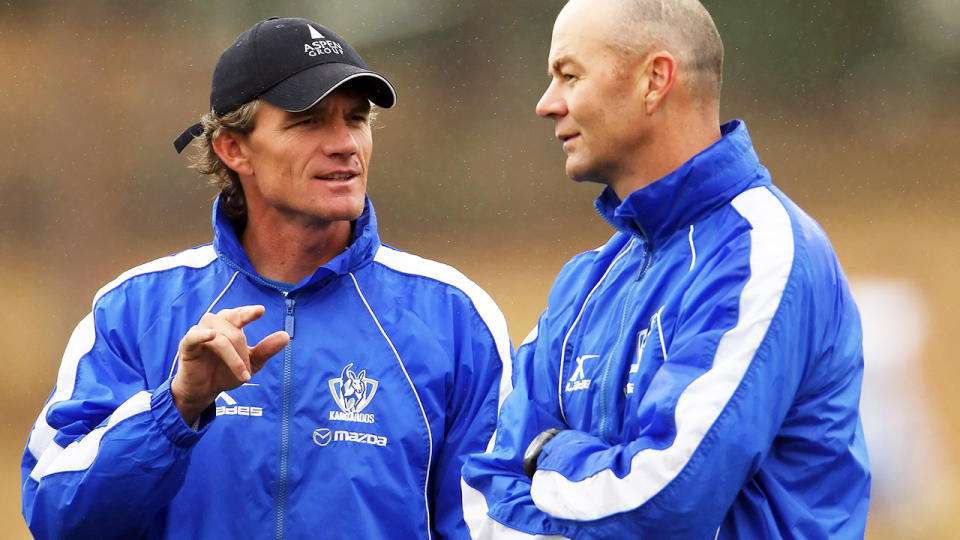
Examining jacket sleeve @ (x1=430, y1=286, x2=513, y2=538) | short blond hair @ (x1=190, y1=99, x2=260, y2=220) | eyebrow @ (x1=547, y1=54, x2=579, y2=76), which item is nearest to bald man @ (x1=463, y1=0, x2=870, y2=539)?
eyebrow @ (x1=547, y1=54, x2=579, y2=76)

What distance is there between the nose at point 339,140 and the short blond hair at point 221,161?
144mm

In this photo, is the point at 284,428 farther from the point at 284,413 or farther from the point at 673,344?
the point at 673,344

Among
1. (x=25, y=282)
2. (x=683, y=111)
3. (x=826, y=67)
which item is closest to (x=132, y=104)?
(x=25, y=282)

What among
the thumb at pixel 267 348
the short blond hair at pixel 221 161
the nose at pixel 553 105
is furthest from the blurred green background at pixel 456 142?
the nose at pixel 553 105

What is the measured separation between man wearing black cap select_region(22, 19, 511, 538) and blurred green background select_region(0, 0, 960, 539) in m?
3.68

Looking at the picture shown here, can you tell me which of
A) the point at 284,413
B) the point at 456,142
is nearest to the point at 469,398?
the point at 284,413

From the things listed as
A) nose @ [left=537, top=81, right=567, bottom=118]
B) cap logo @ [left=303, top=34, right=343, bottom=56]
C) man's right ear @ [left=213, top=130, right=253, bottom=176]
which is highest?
cap logo @ [left=303, top=34, right=343, bottom=56]

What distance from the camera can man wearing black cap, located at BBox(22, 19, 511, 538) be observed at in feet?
6.27

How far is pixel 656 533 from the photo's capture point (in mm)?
1413

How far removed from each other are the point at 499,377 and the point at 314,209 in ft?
1.45

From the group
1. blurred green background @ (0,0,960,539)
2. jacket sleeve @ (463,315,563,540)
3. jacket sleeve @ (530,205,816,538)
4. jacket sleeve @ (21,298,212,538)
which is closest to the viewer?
jacket sleeve @ (530,205,816,538)

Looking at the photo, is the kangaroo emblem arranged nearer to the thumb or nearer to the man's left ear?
the thumb

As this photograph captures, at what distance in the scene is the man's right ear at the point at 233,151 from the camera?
223 centimetres

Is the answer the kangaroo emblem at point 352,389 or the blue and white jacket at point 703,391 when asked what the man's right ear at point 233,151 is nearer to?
the kangaroo emblem at point 352,389
